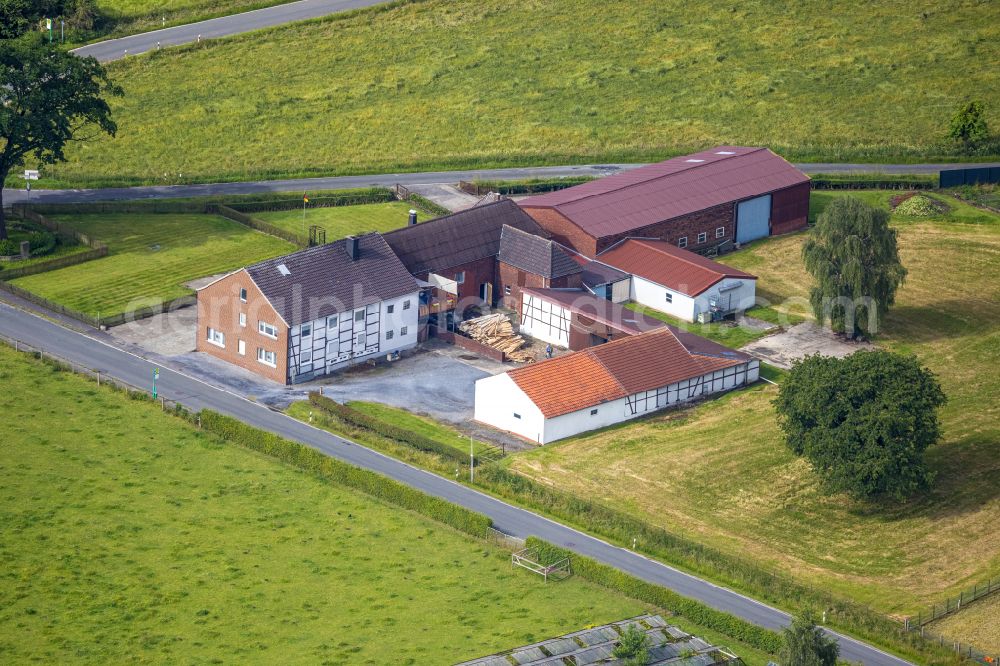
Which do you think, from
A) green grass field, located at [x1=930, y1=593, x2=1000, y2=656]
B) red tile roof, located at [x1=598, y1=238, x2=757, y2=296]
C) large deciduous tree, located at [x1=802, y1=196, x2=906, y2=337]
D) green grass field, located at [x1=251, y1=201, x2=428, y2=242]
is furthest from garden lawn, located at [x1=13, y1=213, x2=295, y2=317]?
green grass field, located at [x1=930, y1=593, x2=1000, y2=656]

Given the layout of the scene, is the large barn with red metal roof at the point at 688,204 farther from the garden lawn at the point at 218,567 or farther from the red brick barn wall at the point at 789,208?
the garden lawn at the point at 218,567

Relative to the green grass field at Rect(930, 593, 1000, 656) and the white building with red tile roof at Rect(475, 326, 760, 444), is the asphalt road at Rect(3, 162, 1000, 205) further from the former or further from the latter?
the green grass field at Rect(930, 593, 1000, 656)

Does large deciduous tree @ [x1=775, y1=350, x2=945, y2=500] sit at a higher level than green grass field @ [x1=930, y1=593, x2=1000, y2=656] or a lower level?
higher

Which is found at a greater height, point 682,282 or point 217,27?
point 217,27

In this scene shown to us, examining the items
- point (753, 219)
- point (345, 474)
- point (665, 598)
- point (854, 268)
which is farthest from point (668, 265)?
point (665, 598)

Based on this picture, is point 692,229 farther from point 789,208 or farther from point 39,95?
point 39,95
